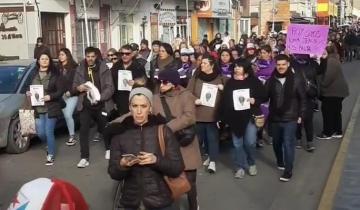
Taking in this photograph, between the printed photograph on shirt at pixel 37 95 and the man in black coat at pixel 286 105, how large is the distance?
3284mm

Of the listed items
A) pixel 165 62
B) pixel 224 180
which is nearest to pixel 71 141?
pixel 165 62

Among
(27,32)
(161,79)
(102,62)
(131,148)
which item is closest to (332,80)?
(102,62)

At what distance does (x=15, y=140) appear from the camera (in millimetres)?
9609

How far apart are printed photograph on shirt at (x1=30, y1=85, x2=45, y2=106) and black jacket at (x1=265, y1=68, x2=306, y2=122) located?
3.31 m

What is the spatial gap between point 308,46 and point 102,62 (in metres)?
3.85

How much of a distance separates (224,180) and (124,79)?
2324 mm

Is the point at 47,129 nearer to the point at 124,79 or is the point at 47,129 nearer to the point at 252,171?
the point at 124,79

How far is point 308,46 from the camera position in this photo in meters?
10.5

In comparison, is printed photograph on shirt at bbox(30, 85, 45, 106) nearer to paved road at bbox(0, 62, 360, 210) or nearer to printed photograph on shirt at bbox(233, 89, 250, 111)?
paved road at bbox(0, 62, 360, 210)

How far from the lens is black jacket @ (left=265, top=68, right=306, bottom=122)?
7469 mm

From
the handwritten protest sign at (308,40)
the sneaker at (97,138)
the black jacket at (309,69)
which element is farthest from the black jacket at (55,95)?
the handwritten protest sign at (308,40)

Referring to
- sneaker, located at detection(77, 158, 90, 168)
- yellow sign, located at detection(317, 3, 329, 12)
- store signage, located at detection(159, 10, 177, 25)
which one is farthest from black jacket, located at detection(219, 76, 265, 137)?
yellow sign, located at detection(317, 3, 329, 12)

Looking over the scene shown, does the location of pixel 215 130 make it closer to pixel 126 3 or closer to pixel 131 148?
pixel 131 148

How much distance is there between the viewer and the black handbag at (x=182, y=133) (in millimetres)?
5641
